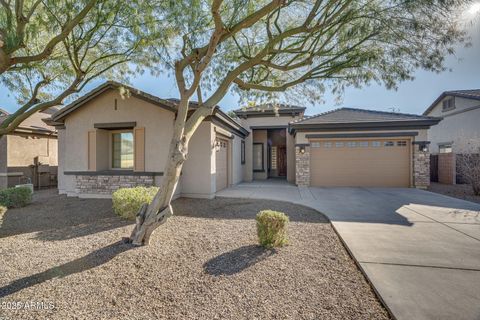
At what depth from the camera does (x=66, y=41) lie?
23.7 feet

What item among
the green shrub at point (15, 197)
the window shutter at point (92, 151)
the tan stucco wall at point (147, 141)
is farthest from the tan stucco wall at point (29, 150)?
the window shutter at point (92, 151)

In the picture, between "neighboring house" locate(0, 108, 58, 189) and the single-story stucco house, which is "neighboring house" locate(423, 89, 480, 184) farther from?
"neighboring house" locate(0, 108, 58, 189)

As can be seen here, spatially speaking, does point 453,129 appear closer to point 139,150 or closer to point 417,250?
point 417,250

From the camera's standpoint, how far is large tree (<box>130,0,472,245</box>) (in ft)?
14.9

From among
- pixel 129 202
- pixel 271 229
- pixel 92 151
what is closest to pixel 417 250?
pixel 271 229

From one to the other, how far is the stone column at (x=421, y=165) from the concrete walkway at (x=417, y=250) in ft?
10.9

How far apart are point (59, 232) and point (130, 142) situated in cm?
476

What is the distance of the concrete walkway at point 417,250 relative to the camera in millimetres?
2625

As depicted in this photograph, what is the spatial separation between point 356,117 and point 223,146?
7640mm

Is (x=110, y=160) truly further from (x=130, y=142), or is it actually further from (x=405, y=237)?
(x=405, y=237)

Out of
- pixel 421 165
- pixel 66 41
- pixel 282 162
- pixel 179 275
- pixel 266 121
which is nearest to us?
pixel 179 275

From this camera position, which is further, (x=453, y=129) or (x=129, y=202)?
(x=453, y=129)

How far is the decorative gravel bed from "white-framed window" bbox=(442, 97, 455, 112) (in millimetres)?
18475

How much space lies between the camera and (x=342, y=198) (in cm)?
874
